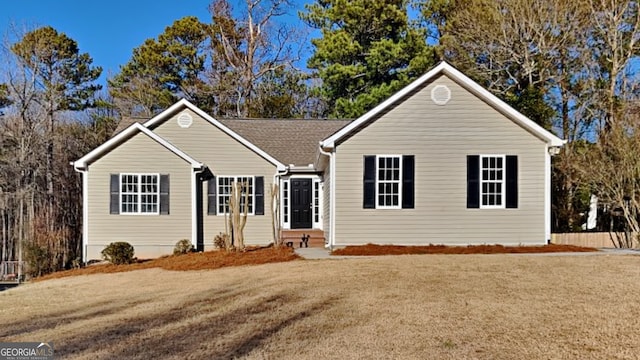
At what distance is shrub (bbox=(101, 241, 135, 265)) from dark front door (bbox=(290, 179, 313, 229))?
5.71m

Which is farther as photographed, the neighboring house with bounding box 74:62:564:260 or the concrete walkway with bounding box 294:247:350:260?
the neighboring house with bounding box 74:62:564:260

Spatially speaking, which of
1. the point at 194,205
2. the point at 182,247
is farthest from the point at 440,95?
the point at 182,247

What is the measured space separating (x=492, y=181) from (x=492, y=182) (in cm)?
3

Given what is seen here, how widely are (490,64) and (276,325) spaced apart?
20754 mm

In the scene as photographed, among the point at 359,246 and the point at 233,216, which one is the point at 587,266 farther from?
the point at 233,216

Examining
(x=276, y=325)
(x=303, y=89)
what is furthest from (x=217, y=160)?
(x=303, y=89)

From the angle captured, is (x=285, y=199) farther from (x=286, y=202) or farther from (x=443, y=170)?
(x=443, y=170)

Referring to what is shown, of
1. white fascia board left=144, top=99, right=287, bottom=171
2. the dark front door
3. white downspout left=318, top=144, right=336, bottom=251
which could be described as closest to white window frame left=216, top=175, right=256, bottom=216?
white fascia board left=144, top=99, right=287, bottom=171

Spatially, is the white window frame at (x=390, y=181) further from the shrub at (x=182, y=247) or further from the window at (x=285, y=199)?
the shrub at (x=182, y=247)

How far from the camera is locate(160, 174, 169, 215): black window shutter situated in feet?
52.6

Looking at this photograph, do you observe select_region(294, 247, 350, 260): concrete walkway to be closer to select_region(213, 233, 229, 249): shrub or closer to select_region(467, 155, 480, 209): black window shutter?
select_region(213, 233, 229, 249): shrub

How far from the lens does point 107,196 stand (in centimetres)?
1591

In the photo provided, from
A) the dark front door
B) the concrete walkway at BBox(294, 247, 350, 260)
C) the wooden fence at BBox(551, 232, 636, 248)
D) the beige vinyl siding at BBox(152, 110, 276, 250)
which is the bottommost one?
the wooden fence at BBox(551, 232, 636, 248)

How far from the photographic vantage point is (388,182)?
47.4ft
